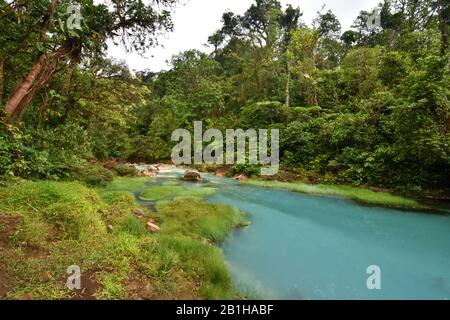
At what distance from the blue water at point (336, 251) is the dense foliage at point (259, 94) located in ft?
13.7

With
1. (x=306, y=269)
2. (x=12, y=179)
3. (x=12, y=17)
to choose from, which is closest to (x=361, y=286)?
(x=306, y=269)

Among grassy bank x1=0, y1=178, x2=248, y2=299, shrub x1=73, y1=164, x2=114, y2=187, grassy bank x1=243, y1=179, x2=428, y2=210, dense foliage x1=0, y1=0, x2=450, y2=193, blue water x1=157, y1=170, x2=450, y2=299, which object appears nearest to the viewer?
grassy bank x1=0, y1=178, x2=248, y2=299

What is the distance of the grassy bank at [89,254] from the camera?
151 inches

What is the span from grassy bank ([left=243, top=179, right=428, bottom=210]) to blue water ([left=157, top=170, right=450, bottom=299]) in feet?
2.96

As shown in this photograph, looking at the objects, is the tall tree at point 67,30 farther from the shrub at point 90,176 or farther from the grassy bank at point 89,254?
the shrub at point 90,176

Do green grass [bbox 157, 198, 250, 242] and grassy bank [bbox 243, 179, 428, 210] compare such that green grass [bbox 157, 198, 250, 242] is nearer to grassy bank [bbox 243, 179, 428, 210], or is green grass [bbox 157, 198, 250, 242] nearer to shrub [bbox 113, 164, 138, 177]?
grassy bank [bbox 243, 179, 428, 210]

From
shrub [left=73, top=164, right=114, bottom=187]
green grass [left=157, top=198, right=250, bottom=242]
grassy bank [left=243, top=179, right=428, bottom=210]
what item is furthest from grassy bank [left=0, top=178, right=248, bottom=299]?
grassy bank [left=243, top=179, right=428, bottom=210]

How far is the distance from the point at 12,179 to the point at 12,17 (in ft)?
12.7

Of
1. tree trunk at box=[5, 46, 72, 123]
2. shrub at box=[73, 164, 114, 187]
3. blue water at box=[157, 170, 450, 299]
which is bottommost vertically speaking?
blue water at box=[157, 170, 450, 299]

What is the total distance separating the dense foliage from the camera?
7.30 metres

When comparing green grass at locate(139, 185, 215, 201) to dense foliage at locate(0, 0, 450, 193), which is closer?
dense foliage at locate(0, 0, 450, 193)

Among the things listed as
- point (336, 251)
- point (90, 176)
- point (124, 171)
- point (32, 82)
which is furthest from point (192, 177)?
point (32, 82)

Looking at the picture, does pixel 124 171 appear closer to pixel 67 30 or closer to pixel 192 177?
pixel 192 177
